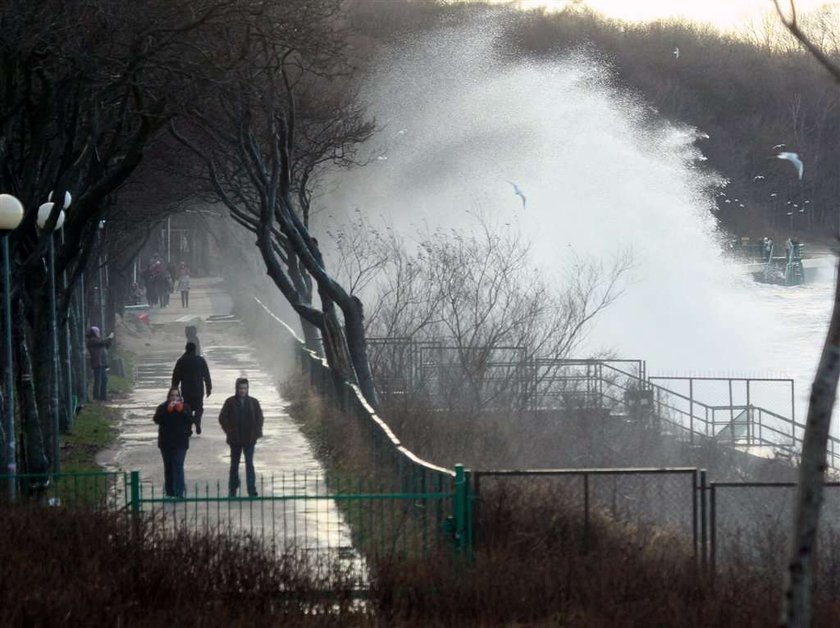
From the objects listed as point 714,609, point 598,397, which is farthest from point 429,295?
point 714,609

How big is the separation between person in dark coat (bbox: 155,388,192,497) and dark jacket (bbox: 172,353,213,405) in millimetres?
3892

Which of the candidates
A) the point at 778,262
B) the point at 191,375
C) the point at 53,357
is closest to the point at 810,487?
the point at 53,357

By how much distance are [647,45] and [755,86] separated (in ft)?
21.1

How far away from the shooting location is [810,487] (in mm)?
7406

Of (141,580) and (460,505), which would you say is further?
(460,505)

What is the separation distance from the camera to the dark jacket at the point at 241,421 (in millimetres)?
19938

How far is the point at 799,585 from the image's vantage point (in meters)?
7.28

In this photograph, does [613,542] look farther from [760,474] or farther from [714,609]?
[760,474]

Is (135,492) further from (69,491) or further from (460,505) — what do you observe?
(460,505)

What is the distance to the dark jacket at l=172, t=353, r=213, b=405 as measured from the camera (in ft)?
78.3

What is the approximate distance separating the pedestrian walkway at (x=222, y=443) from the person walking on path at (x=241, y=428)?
1.29 feet

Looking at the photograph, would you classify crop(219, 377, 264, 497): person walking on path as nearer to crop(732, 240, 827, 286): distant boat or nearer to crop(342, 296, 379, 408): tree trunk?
crop(342, 296, 379, 408): tree trunk

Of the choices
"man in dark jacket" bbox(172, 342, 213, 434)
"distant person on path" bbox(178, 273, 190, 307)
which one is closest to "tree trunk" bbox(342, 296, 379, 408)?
"man in dark jacket" bbox(172, 342, 213, 434)

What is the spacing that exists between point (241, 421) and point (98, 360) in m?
15.0
